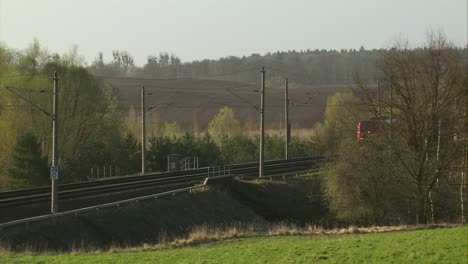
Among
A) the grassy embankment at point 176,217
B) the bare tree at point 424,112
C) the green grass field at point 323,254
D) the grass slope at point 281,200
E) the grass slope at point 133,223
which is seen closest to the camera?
the green grass field at point 323,254

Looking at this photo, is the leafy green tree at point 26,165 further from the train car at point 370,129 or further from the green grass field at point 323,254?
the green grass field at point 323,254

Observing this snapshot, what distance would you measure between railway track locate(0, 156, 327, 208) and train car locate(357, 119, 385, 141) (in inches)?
147

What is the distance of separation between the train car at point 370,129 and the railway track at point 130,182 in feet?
12.3

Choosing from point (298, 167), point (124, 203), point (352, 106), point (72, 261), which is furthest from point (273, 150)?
point (72, 261)

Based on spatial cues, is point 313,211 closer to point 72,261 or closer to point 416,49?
point 416,49

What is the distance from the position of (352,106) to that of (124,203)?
46.0 ft

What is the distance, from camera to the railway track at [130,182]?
30775mm

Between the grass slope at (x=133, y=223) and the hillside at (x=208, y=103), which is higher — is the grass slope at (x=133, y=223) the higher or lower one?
the lower one

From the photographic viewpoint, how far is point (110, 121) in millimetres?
57562

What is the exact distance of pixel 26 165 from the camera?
4000 cm

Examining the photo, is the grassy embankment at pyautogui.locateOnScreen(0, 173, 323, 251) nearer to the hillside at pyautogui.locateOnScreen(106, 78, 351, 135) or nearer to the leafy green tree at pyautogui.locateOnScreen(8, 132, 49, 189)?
the leafy green tree at pyautogui.locateOnScreen(8, 132, 49, 189)

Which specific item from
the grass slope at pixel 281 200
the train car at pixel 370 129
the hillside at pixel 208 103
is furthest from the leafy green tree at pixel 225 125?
the train car at pixel 370 129

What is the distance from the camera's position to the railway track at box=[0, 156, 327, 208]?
1212 inches

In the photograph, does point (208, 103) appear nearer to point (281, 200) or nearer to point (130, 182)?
point (281, 200)
